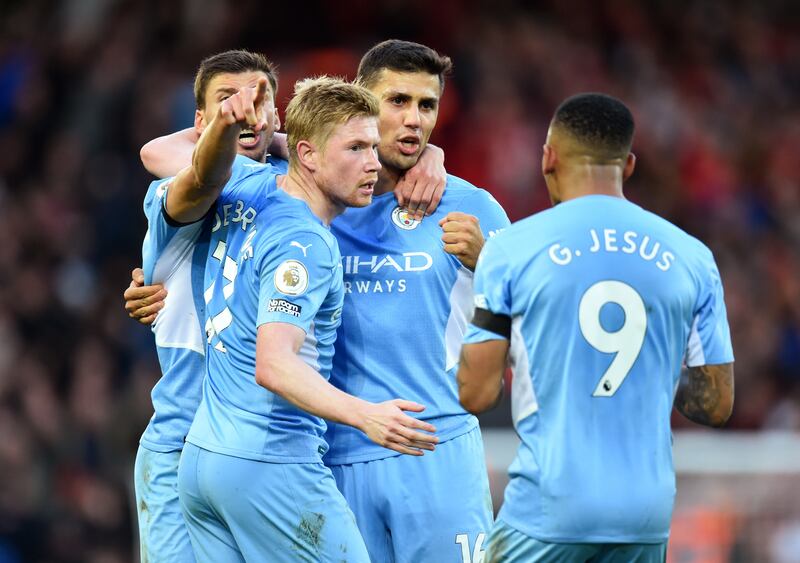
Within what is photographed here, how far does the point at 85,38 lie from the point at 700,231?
22.2 feet

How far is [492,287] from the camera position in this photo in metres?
4.41

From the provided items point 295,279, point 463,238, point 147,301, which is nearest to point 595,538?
point 295,279

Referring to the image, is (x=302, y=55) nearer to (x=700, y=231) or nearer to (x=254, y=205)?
(x=700, y=231)

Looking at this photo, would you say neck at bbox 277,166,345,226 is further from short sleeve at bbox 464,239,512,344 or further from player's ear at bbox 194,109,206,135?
short sleeve at bbox 464,239,512,344

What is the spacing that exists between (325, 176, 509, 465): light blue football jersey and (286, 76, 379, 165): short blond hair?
718 mm

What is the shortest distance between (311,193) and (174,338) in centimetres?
93

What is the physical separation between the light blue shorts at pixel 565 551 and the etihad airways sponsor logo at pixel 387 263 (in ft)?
5.07

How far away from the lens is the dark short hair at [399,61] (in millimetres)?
5824

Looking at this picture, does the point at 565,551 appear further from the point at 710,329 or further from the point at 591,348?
the point at 710,329

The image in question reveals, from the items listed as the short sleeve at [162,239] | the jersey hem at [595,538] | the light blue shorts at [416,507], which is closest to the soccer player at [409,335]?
the light blue shorts at [416,507]

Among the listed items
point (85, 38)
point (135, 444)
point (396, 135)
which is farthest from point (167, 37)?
point (396, 135)

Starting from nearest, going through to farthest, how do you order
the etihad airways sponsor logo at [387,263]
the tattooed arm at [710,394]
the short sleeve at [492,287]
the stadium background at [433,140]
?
the short sleeve at [492,287]
the tattooed arm at [710,394]
the etihad airways sponsor logo at [387,263]
the stadium background at [433,140]

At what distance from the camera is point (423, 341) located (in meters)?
5.66

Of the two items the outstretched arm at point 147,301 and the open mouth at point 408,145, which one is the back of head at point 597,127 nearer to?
the open mouth at point 408,145
